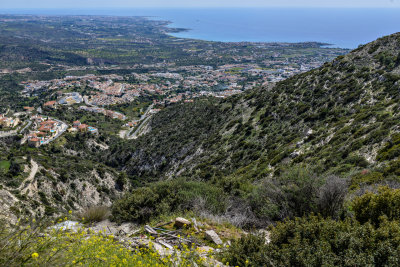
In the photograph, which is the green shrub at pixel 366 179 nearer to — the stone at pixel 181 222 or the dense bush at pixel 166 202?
the dense bush at pixel 166 202

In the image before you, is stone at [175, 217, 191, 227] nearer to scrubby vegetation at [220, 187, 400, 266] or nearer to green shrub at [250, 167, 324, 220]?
scrubby vegetation at [220, 187, 400, 266]

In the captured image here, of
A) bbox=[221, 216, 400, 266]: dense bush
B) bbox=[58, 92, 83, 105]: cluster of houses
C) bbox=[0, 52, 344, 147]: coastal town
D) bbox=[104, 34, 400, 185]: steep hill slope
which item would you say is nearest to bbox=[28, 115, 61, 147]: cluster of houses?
bbox=[0, 52, 344, 147]: coastal town

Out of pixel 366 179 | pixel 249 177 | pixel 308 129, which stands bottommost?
pixel 249 177

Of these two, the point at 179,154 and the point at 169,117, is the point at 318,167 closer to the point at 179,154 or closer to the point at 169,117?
the point at 179,154

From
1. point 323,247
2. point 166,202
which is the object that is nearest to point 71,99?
point 166,202

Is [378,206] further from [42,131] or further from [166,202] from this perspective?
[42,131]

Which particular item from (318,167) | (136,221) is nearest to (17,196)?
(136,221)
